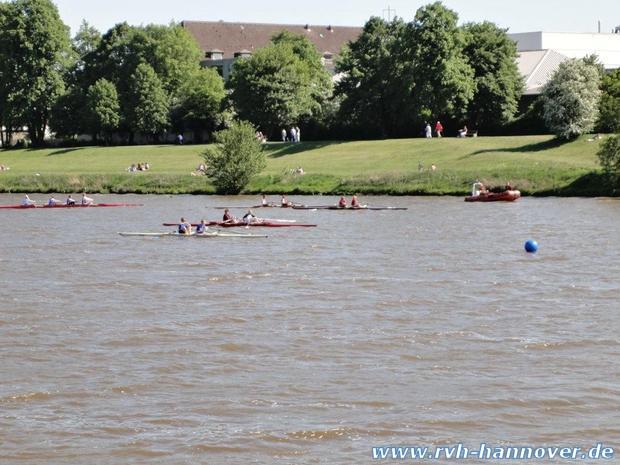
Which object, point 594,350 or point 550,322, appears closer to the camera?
point 594,350

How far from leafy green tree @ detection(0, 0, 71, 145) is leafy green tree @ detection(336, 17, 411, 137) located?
30561mm

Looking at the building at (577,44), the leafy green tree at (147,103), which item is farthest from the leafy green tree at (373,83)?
the building at (577,44)

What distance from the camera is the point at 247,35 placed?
518 ft

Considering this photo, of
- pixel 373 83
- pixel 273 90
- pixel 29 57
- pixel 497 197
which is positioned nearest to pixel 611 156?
pixel 497 197

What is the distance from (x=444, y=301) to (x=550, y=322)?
14.0 feet

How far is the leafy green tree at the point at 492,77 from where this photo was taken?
310 feet

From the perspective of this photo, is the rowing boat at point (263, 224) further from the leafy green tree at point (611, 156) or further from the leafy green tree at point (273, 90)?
the leafy green tree at point (273, 90)

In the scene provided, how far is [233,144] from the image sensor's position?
3083 inches

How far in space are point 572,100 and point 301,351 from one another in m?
60.4

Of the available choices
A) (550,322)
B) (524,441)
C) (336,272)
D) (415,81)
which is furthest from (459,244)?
(415,81)

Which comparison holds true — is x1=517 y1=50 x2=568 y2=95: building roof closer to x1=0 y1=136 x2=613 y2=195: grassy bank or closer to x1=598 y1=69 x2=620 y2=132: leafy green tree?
x1=0 y1=136 x2=613 y2=195: grassy bank

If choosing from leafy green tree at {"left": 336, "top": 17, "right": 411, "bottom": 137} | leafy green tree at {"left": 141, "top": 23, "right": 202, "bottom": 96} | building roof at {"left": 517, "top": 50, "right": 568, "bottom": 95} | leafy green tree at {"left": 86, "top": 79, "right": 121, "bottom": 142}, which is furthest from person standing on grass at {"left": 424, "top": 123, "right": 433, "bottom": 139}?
leafy green tree at {"left": 86, "top": 79, "right": 121, "bottom": 142}

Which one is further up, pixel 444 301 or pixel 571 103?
pixel 571 103

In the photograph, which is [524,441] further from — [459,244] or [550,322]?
[459,244]
